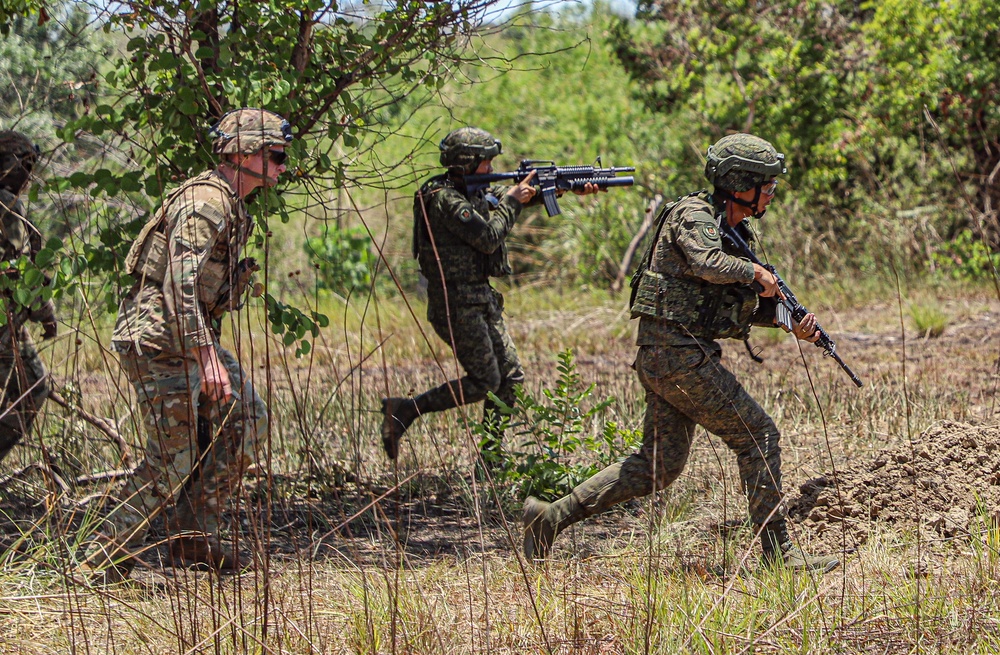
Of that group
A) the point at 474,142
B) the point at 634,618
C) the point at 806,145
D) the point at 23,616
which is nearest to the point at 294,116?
the point at 474,142

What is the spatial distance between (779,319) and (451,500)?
1.88 m

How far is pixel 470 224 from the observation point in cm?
512

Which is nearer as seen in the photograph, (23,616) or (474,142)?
(23,616)

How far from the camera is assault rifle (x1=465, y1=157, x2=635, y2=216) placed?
5.50m

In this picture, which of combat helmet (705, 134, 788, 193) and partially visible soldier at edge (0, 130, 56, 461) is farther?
partially visible soldier at edge (0, 130, 56, 461)

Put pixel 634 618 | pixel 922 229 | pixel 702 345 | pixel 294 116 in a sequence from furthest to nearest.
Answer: pixel 922 229, pixel 294 116, pixel 702 345, pixel 634 618

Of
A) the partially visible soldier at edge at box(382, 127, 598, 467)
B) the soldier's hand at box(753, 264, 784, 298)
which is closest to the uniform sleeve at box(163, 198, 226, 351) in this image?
the partially visible soldier at edge at box(382, 127, 598, 467)

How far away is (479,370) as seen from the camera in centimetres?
528

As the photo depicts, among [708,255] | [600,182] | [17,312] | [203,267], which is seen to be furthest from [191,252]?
[600,182]

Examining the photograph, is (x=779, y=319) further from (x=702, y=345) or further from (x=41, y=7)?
(x=41, y=7)

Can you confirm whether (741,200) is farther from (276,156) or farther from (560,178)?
(560,178)

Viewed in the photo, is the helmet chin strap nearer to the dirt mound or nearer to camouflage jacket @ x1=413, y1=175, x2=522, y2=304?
the dirt mound

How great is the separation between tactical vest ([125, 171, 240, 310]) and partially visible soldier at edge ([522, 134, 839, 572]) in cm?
144

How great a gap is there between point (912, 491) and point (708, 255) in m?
1.23
